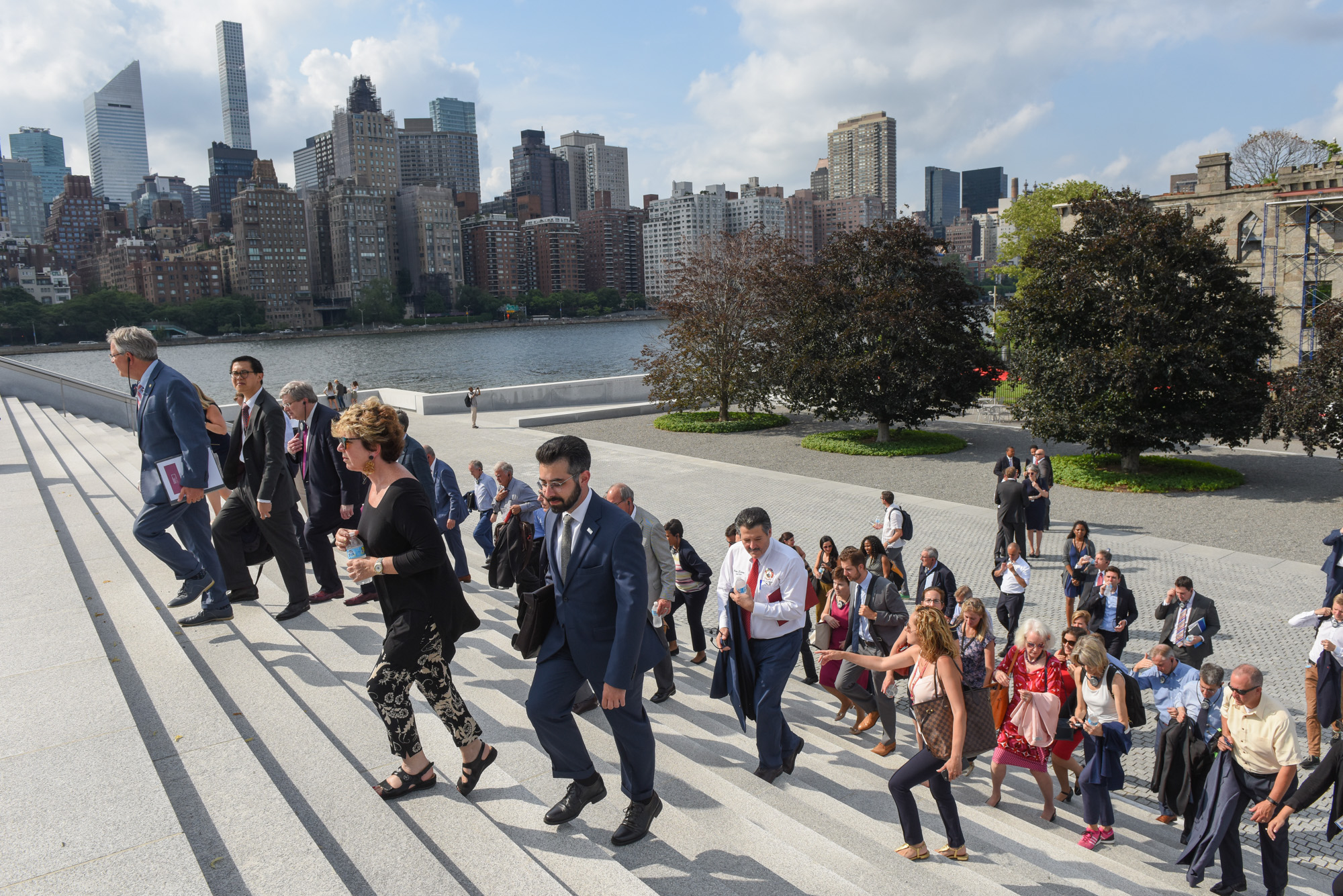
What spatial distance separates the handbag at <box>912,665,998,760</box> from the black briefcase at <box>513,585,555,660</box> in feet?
6.81

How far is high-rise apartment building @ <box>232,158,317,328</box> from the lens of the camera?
13438cm

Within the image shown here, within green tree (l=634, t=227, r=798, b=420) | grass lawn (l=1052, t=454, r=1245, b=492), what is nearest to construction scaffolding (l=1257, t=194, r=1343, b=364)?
grass lawn (l=1052, t=454, r=1245, b=492)

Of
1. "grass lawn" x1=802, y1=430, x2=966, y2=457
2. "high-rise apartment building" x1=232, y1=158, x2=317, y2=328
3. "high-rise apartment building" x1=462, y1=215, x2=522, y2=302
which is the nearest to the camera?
"grass lawn" x1=802, y1=430, x2=966, y2=457

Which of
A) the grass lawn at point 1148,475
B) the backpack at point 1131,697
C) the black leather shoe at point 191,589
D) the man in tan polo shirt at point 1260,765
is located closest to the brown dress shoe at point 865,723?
the backpack at point 1131,697

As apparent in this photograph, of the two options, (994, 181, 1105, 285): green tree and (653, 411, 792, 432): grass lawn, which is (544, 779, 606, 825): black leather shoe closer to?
(653, 411, 792, 432): grass lawn

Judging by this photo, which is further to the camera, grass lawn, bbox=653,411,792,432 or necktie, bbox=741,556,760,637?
grass lawn, bbox=653,411,792,432

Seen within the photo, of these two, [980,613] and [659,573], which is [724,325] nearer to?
[659,573]

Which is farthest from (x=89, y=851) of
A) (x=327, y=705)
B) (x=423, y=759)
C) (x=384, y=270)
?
(x=384, y=270)

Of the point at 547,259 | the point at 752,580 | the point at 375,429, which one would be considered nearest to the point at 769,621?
the point at 752,580

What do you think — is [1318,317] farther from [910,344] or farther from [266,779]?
[266,779]

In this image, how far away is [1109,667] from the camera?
202 inches

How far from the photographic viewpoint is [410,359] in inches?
3044

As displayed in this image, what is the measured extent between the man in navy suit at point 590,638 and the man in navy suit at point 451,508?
480 centimetres

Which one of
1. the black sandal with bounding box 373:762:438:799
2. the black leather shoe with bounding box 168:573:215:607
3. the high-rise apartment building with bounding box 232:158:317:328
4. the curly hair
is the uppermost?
the high-rise apartment building with bounding box 232:158:317:328
